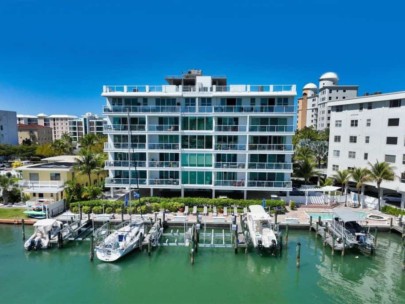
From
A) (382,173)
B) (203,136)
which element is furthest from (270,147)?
(382,173)

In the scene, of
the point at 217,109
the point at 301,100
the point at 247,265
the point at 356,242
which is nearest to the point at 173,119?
the point at 217,109

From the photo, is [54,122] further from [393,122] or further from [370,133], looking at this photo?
[393,122]

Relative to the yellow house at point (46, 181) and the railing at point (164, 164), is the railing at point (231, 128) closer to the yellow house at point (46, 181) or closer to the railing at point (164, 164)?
the railing at point (164, 164)

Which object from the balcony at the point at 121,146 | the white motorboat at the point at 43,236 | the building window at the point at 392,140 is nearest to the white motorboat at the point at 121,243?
the white motorboat at the point at 43,236

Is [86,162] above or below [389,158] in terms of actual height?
below

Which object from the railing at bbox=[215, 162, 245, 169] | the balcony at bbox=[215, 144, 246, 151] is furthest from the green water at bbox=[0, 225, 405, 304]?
the balcony at bbox=[215, 144, 246, 151]

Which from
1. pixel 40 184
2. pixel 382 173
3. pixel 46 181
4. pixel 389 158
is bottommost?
pixel 40 184

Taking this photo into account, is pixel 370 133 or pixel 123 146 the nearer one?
pixel 123 146
